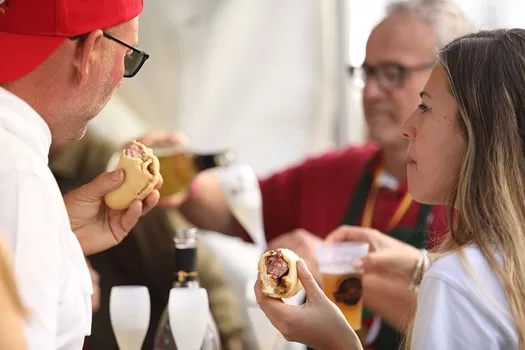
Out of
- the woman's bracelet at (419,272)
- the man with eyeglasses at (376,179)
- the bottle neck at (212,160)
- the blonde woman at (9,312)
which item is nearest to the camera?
the blonde woman at (9,312)

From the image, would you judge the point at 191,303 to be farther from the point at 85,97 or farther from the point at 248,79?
the point at 248,79

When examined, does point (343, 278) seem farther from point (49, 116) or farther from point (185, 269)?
point (49, 116)

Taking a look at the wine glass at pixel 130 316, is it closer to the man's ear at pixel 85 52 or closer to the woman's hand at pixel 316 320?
the woman's hand at pixel 316 320

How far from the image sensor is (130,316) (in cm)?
171

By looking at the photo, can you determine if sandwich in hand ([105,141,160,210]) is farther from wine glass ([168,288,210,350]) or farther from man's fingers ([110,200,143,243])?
wine glass ([168,288,210,350])

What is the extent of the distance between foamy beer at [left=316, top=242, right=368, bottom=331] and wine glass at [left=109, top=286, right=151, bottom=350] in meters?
0.37

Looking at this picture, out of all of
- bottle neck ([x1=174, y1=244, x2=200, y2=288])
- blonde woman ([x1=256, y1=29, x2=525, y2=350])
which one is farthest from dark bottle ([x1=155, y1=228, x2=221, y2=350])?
blonde woman ([x1=256, y1=29, x2=525, y2=350])

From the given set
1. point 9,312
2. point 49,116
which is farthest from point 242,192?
point 9,312

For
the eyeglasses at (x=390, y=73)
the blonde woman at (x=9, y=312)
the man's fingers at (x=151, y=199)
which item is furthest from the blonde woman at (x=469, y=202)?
the eyeglasses at (x=390, y=73)

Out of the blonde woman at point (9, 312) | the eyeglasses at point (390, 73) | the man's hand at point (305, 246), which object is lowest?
the man's hand at point (305, 246)

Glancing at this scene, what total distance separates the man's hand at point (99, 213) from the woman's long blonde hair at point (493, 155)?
0.58m

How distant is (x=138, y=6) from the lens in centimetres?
150

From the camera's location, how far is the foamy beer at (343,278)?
1.82 meters

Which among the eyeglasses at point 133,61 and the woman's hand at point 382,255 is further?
the woman's hand at point 382,255
